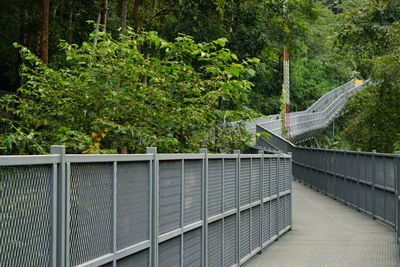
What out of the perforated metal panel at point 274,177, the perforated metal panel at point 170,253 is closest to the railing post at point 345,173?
the perforated metal panel at point 274,177

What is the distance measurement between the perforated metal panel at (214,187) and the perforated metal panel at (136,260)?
104 inches

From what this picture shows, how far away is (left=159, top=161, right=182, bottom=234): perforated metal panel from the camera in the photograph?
7080 mm

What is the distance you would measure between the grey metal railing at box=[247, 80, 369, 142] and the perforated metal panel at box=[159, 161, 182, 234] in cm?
2909

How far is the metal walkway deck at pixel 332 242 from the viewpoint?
11.9 m

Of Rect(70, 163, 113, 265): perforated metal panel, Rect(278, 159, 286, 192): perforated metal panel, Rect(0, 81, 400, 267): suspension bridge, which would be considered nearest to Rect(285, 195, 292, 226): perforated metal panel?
Rect(0, 81, 400, 267): suspension bridge

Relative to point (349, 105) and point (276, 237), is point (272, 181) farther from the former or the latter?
point (349, 105)

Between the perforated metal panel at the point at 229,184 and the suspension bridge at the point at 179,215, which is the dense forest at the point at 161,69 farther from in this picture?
the suspension bridge at the point at 179,215

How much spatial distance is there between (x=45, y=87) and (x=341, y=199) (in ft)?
44.6

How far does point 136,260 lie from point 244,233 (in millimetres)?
5233

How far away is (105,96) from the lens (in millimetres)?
11523

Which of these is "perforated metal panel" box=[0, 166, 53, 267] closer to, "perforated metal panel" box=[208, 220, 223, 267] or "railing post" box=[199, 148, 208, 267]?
"railing post" box=[199, 148, 208, 267]

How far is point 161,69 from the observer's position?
42.8 ft

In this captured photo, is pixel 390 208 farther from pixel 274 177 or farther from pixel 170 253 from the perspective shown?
pixel 170 253

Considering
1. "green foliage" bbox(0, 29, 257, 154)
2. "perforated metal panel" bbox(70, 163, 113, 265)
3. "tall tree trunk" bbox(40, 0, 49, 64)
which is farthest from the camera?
"tall tree trunk" bbox(40, 0, 49, 64)
